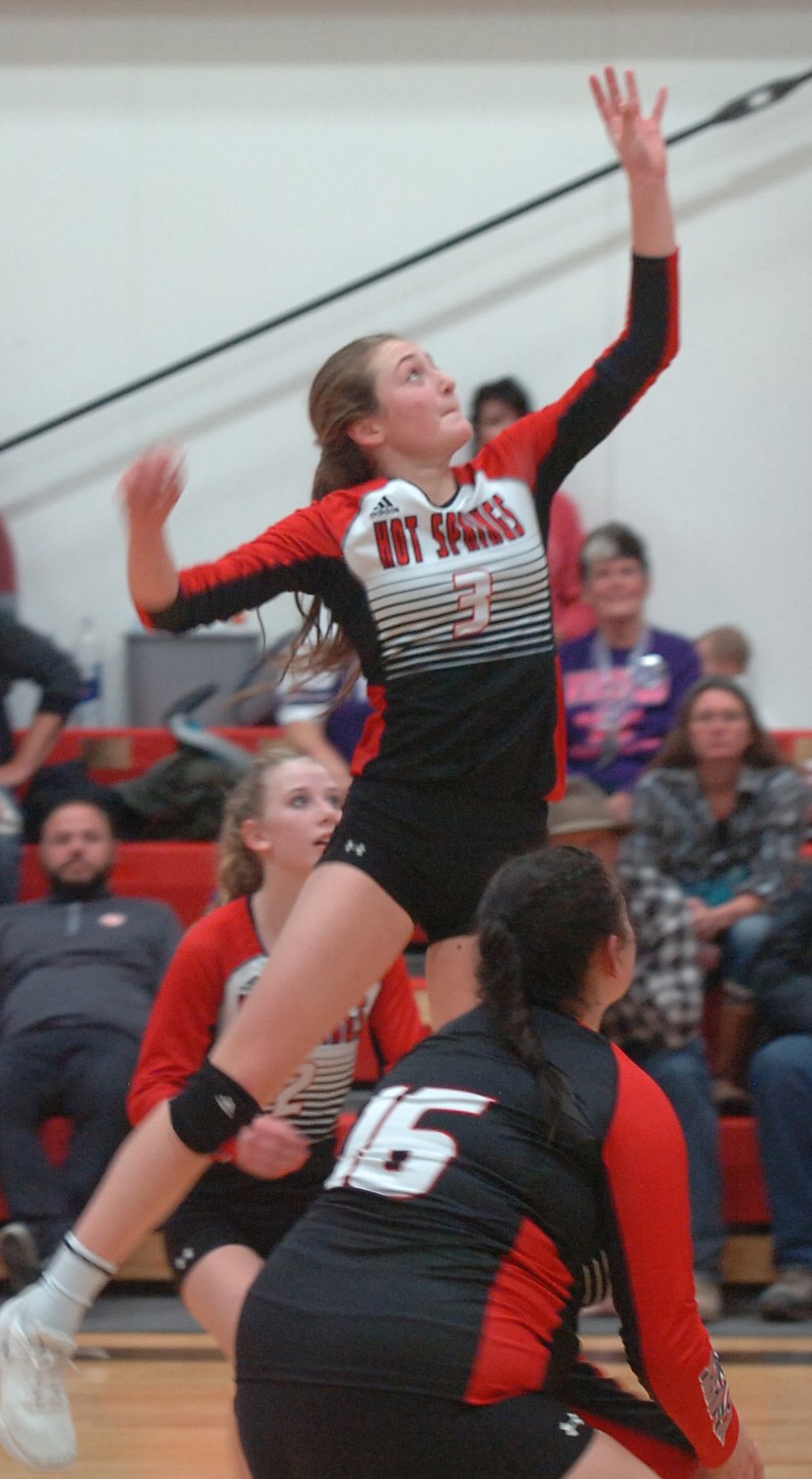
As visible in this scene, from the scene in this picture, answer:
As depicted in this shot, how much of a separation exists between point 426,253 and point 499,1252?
193 inches

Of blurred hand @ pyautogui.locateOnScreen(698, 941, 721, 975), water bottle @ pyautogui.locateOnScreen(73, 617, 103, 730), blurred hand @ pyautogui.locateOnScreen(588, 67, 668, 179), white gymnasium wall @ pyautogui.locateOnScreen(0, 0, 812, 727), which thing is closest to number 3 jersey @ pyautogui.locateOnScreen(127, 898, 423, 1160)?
blurred hand @ pyautogui.locateOnScreen(588, 67, 668, 179)

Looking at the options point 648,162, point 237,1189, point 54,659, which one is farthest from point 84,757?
point 648,162

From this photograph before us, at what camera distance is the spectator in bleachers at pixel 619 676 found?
4.83 metres

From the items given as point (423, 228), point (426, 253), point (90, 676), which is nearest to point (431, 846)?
point (90, 676)

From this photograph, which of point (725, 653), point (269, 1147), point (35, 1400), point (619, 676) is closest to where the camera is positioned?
point (269, 1147)

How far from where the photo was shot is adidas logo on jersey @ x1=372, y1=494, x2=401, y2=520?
2.55 metres

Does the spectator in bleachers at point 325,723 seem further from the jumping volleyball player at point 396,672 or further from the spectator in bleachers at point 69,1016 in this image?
the jumping volleyball player at point 396,672

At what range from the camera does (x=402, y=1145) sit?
1.97 metres

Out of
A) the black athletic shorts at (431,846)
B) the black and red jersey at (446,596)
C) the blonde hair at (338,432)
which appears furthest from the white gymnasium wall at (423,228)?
the black athletic shorts at (431,846)

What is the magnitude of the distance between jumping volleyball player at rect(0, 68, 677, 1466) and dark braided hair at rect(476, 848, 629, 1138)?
40 centimetres

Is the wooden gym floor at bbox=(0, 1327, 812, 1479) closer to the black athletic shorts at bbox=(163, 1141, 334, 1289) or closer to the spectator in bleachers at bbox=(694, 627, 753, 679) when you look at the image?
the black athletic shorts at bbox=(163, 1141, 334, 1289)

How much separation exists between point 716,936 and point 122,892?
176cm

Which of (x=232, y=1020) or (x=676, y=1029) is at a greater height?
(x=232, y=1020)

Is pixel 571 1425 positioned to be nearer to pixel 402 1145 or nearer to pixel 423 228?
pixel 402 1145
